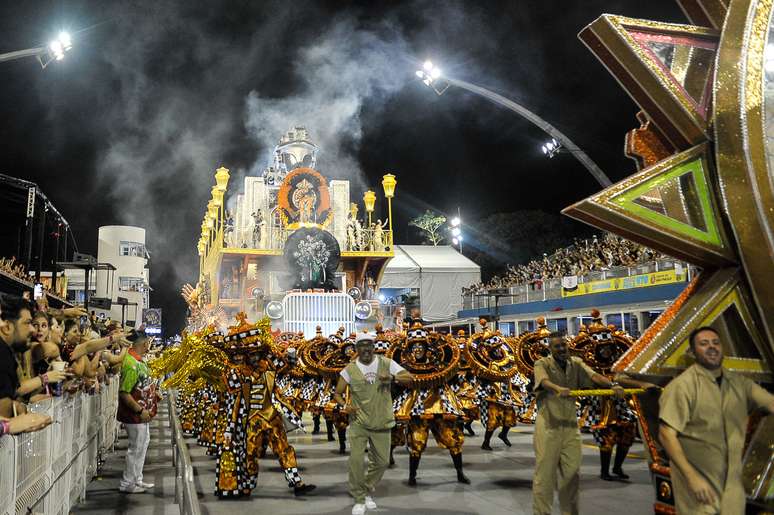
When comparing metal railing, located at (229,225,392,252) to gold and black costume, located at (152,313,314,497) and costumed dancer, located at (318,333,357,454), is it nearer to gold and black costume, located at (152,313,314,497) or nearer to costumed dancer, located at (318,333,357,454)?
costumed dancer, located at (318,333,357,454)

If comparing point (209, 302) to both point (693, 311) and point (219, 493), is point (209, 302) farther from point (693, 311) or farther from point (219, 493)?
point (693, 311)

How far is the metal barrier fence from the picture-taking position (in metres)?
3.53

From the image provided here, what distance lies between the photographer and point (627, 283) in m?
19.2

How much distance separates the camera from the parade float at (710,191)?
216 centimetres

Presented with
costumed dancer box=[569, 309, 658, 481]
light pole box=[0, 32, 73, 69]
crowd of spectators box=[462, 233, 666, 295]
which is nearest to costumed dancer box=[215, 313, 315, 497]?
costumed dancer box=[569, 309, 658, 481]

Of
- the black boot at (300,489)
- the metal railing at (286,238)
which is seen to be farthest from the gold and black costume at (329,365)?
the metal railing at (286,238)

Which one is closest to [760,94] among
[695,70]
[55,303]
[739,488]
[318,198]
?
[695,70]

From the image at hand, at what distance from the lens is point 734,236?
2.19m

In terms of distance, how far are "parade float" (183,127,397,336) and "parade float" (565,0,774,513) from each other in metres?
22.1

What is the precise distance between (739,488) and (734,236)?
1.09 meters

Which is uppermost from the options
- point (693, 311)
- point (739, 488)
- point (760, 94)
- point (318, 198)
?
point (318, 198)

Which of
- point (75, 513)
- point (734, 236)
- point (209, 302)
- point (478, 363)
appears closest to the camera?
point (734, 236)

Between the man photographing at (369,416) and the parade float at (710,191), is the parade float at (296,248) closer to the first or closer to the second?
the man photographing at (369,416)

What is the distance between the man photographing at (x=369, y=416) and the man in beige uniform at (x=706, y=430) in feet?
13.4
